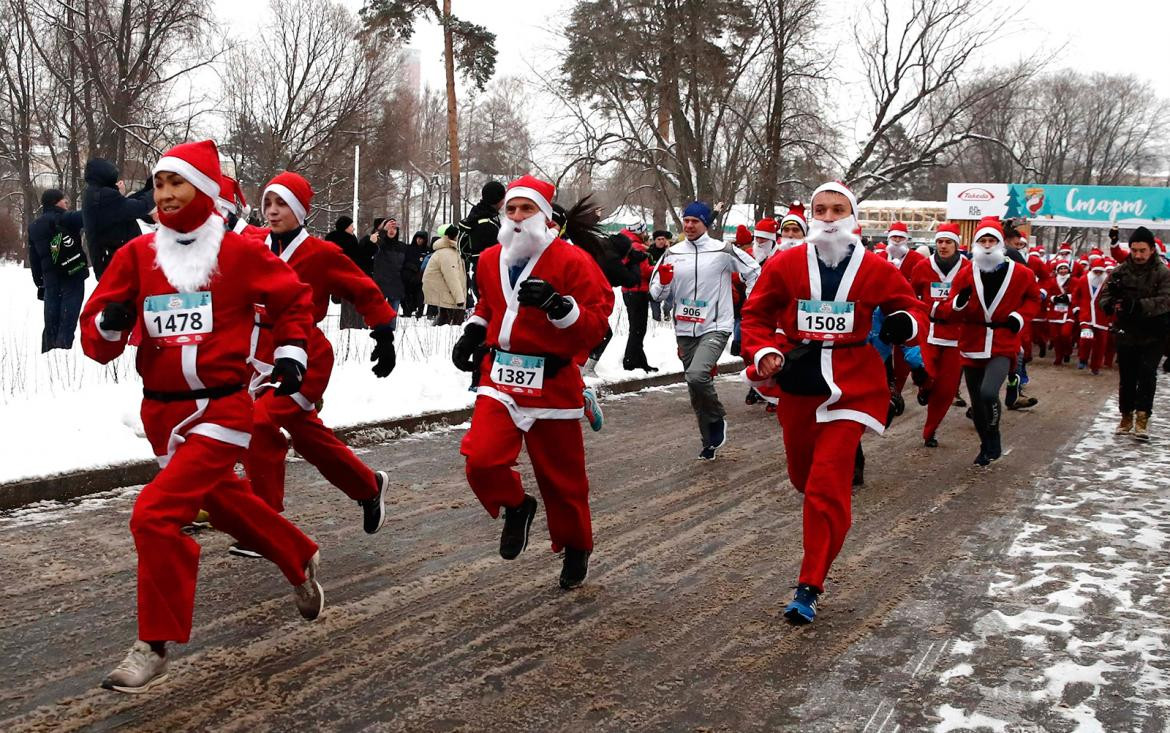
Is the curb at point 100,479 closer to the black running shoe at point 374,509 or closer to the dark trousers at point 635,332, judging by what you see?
the black running shoe at point 374,509

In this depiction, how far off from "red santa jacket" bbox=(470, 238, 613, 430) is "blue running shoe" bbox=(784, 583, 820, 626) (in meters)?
1.31

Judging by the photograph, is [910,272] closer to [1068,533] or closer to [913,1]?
[1068,533]

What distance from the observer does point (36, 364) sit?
11031mm

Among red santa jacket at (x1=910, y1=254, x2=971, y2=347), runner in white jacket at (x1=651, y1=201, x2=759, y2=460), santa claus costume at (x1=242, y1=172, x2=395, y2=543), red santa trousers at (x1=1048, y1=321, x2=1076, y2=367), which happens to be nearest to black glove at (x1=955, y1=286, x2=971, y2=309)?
red santa jacket at (x1=910, y1=254, x2=971, y2=347)

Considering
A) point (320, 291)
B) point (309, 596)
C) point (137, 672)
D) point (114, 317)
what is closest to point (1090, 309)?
point (320, 291)

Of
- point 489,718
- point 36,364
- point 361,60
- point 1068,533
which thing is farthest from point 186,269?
point 361,60

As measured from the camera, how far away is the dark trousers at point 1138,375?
1095 centimetres

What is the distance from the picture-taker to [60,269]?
12.0 meters

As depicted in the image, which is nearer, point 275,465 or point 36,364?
point 275,465

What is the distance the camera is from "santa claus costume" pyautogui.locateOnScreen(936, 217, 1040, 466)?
9.23 m

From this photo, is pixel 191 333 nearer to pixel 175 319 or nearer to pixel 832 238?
pixel 175 319

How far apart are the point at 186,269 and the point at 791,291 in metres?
2.84

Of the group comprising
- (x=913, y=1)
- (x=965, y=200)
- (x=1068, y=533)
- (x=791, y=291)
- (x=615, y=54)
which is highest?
(x=913, y=1)

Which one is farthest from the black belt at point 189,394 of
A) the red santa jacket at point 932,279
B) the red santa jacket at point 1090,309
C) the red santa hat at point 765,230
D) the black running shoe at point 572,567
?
the red santa jacket at point 1090,309
